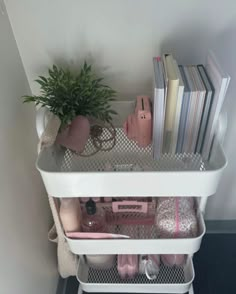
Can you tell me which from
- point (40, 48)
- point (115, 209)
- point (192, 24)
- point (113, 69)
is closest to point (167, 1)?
point (192, 24)

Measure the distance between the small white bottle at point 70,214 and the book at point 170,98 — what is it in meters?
0.31

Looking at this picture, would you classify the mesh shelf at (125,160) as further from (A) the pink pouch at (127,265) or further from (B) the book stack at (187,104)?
(A) the pink pouch at (127,265)

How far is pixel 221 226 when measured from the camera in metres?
1.37

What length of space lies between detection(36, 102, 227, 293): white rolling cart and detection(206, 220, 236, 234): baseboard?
36 cm

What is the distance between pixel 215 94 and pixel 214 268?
874 mm

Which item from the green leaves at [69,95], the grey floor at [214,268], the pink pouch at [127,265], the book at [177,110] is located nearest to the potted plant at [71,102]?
the green leaves at [69,95]

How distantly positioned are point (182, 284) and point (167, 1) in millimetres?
887

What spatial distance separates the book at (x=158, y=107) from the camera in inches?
26.4

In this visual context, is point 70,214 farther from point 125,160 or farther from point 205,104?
point 205,104

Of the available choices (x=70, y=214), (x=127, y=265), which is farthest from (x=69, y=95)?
(x=127, y=265)

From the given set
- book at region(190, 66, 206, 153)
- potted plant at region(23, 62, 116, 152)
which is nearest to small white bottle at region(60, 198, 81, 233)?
potted plant at region(23, 62, 116, 152)

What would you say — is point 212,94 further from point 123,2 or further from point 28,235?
point 28,235

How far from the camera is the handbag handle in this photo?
0.90 meters

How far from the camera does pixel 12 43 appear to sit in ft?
2.63
